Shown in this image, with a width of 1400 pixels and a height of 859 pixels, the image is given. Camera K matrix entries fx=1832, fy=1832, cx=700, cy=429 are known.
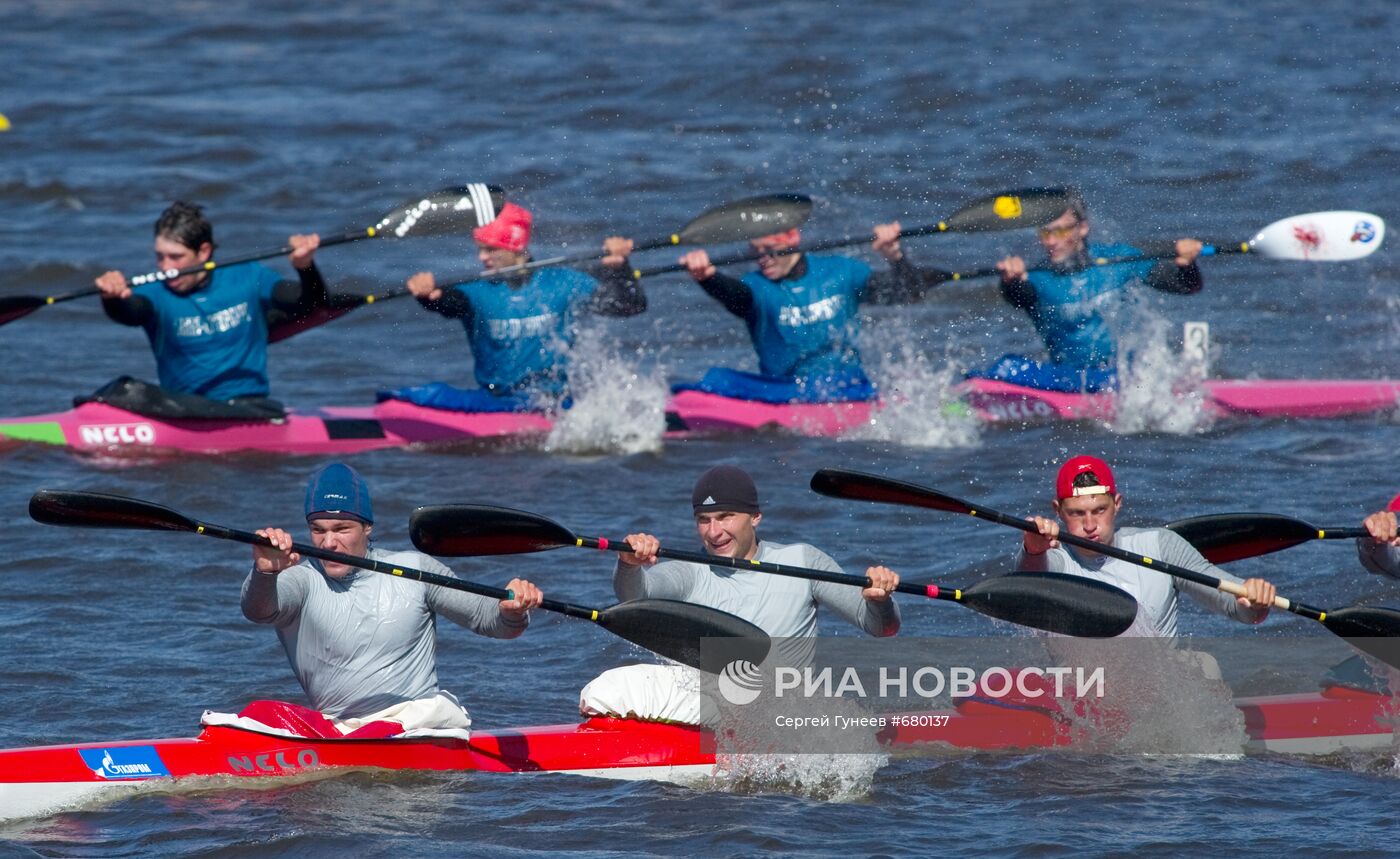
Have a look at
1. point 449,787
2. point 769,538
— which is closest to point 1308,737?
point 449,787

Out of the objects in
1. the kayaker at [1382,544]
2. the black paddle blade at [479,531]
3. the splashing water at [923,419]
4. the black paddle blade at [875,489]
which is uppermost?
the splashing water at [923,419]

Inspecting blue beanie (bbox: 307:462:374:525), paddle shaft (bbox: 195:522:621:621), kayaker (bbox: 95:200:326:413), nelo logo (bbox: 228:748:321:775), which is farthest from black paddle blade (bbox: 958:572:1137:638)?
kayaker (bbox: 95:200:326:413)

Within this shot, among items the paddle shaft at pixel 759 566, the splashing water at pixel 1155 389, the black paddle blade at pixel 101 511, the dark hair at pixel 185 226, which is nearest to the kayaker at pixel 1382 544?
the paddle shaft at pixel 759 566

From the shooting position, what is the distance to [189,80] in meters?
22.4

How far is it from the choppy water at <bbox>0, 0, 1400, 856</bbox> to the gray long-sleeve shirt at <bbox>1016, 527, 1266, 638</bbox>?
21.8 inches

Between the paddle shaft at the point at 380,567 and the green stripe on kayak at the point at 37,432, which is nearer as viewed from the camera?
the paddle shaft at the point at 380,567

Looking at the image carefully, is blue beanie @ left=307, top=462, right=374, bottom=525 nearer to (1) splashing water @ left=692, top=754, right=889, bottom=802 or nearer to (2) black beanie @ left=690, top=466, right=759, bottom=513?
(2) black beanie @ left=690, top=466, right=759, bottom=513

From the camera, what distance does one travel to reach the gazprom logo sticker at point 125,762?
6332 millimetres

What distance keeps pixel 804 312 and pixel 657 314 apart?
3.81 m

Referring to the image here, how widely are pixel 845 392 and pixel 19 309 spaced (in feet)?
17.0

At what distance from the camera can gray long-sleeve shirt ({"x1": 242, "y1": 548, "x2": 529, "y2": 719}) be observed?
6.37 meters

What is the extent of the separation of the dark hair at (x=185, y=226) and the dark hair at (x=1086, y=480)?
6144mm

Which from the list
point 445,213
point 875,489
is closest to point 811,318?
point 445,213

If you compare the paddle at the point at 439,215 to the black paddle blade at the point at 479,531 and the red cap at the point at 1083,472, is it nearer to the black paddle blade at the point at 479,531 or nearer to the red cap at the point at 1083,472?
the black paddle blade at the point at 479,531
